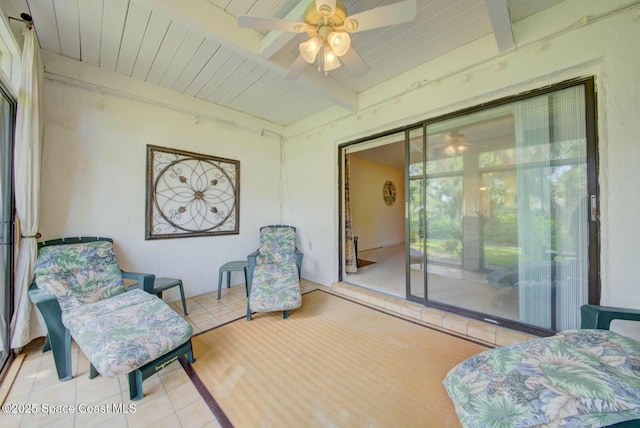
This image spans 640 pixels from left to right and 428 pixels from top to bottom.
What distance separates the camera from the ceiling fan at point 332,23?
1266 millimetres

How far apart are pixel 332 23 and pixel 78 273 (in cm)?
288

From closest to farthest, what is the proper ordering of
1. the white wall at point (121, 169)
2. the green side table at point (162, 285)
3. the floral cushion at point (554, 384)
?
the floral cushion at point (554, 384)
the white wall at point (121, 169)
the green side table at point (162, 285)

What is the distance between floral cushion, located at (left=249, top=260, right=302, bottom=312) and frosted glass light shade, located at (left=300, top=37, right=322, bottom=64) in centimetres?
215

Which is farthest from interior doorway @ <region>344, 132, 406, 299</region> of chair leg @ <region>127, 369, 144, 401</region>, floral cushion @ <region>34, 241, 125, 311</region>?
floral cushion @ <region>34, 241, 125, 311</region>

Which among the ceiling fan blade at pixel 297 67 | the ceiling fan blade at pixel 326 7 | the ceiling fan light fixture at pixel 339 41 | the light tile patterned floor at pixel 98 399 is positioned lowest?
the light tile patterned floor at pixel 98 399

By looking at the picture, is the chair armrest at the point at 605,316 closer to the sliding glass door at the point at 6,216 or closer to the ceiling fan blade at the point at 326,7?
the ceiling fan blade at the point at 326,7

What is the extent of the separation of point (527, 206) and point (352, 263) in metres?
2.45

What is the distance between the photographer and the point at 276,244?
11.5 feet

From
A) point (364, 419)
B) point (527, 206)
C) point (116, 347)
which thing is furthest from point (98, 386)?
point (527, 206)

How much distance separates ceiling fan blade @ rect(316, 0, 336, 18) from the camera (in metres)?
1.27

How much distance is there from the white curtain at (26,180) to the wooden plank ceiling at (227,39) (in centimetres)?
34

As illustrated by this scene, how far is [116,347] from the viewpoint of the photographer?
1355 millimetres

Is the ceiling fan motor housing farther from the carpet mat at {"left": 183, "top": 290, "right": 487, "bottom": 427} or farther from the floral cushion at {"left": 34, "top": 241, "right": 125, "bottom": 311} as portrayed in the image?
the floral cushion at {"left": 34, "top": 241, "right": 125, "bottom": 311}

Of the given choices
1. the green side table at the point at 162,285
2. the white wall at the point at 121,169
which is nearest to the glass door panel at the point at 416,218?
the white wall at the point at 121,169
